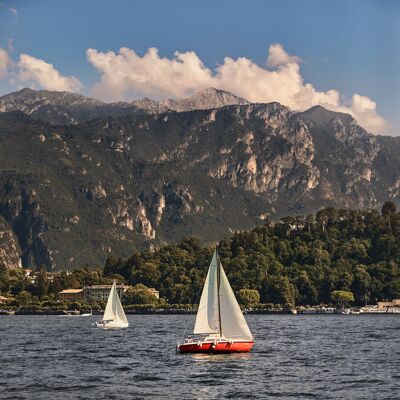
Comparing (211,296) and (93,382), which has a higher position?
(211,296)

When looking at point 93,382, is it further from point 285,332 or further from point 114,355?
point 285,332

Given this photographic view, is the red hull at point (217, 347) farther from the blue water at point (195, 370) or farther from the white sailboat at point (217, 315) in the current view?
the blue water at point (195, 370)

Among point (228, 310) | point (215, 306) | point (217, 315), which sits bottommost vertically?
point (217, 315)

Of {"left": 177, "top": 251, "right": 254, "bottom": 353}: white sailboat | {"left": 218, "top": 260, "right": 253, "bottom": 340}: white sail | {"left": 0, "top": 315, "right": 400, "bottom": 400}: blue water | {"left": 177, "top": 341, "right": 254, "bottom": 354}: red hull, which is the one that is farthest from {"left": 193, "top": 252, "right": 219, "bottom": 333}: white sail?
{"left": 0, "top": 315, "right": 400, "bottom": 400}: blue water

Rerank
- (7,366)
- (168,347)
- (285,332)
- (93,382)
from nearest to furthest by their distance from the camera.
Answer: (93,382) → (7,366) → (168,347) → (285,332)

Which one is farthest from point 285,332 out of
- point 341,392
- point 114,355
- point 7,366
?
point 341,392

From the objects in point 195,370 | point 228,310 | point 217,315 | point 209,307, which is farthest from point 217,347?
point 195,370

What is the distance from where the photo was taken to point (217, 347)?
10894 centimetres

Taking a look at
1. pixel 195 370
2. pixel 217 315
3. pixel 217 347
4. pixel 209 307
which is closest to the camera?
pixel 195 370

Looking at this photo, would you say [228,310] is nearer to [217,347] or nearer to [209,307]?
[209,307]

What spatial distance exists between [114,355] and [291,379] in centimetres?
3324

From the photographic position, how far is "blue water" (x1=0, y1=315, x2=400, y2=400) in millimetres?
82125

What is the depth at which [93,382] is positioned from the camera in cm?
8838

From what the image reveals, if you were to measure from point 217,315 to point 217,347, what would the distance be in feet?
12.8
